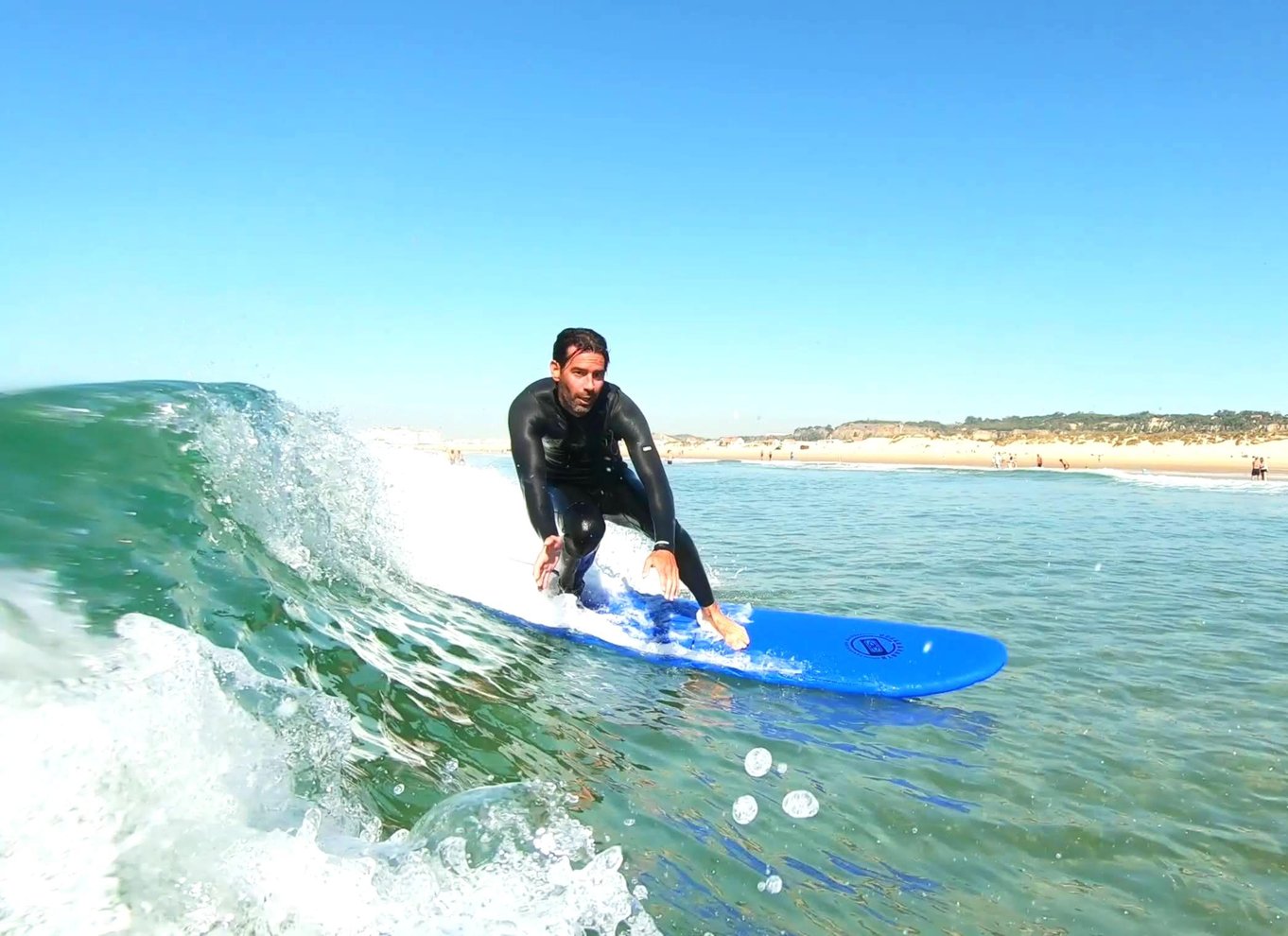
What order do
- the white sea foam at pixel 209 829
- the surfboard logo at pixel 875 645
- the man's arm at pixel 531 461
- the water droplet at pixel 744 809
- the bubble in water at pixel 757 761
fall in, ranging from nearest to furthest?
the white sea foam at pixel 209 829
the water droplet at pixel 744 809
the bubble in water at pixel 757 761
the man's arm at pixel 531 461
the surfboard logo at pixel 875 645

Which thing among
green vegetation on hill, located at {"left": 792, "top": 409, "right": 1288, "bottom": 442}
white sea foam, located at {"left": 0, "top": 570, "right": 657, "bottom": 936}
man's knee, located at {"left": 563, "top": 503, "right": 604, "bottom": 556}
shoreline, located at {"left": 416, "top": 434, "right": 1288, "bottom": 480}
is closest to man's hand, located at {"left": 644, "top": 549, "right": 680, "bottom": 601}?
man's knee, located at {"left": 563, "top": 503, "right": 604, "bottom": 556}

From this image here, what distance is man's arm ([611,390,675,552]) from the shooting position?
5074mm

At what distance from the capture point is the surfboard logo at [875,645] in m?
5.16

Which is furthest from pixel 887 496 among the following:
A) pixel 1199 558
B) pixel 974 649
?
→ pixel 974 649

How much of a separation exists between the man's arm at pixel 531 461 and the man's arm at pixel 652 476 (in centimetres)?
60

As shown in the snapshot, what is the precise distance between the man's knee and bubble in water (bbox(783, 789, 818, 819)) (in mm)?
2646

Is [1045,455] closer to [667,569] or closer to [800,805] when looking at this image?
[667,569]

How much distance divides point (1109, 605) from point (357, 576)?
6666 millimetres

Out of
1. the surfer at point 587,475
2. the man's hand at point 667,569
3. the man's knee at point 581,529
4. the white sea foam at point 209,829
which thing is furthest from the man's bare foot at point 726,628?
the white sea foam at point 209,829

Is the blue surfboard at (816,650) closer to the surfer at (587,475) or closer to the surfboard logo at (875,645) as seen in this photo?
the surfboard logo at (875,645)

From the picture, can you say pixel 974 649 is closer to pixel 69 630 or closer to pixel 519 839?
pixel 519 839

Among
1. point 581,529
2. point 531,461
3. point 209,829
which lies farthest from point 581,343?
point 209,829

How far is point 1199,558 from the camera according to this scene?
1048cm

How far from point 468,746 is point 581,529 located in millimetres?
2306
